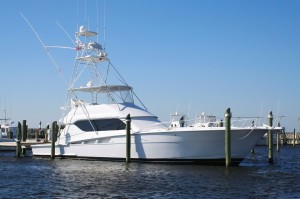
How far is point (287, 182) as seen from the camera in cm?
2003

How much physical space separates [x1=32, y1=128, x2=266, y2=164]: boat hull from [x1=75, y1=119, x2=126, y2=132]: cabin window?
2.93ft

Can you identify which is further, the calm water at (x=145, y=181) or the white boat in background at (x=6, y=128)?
the white boat in background at (x=6, y=128)

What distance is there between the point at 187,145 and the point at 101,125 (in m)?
5.96

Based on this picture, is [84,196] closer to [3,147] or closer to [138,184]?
[138,184]

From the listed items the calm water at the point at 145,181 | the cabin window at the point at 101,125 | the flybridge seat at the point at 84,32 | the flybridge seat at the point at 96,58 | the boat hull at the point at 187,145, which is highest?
the flybridge seat at the point at 84,32

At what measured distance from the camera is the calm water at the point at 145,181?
56.6 feet

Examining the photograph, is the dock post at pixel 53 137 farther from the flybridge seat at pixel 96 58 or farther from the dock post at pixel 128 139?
the dock post at pixel 128 139

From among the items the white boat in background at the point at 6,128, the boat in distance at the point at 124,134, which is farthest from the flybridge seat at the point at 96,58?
the white boat in background at the point at 6,128

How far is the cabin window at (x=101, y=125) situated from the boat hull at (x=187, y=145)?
894mm

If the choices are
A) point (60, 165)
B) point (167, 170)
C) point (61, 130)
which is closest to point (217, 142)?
point (167, 170)

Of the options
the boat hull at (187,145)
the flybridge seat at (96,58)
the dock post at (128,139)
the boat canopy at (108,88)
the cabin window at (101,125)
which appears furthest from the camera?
the flybridge seat at (96,58)

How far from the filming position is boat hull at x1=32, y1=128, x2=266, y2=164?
24719mm

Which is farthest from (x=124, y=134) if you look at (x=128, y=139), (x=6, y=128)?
(x=6, y=128)

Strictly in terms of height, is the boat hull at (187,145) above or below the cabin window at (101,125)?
below
